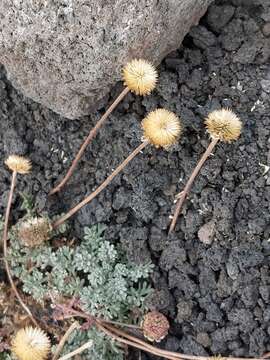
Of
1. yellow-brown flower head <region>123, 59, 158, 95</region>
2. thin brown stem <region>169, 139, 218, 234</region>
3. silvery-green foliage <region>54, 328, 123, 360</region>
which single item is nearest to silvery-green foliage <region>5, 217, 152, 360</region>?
silvery-green foliage <region>54, 328, 123, 360</region>

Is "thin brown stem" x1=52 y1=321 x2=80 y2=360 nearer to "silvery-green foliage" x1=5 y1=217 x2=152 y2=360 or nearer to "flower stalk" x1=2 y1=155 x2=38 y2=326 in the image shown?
"silvery-green foliage" x1=5 y1=217 x2=152 y2=360

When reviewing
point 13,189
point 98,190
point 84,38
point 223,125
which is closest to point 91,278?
point 98,190

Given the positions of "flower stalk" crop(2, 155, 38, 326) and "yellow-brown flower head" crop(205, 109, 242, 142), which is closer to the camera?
"yellow-brown flower head" crop(205, 109, 242, 142)

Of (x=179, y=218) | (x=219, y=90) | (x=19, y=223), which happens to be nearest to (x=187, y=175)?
(x=179, y=218)

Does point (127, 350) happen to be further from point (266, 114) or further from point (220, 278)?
point (266, 114)

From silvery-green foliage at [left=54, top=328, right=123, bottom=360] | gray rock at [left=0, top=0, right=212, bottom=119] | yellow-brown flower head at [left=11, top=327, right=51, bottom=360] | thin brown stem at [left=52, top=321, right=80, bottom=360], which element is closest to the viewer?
yellow-brown flower head at [left=11, top=327, right=51, bottom=360]

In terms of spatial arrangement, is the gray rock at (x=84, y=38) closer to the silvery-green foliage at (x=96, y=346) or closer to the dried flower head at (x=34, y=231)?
the dried flower head at (x=34, y=231)

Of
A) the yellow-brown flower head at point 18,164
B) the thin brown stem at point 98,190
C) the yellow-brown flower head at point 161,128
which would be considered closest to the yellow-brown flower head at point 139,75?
the yellow-brown flower head at point 161,128
